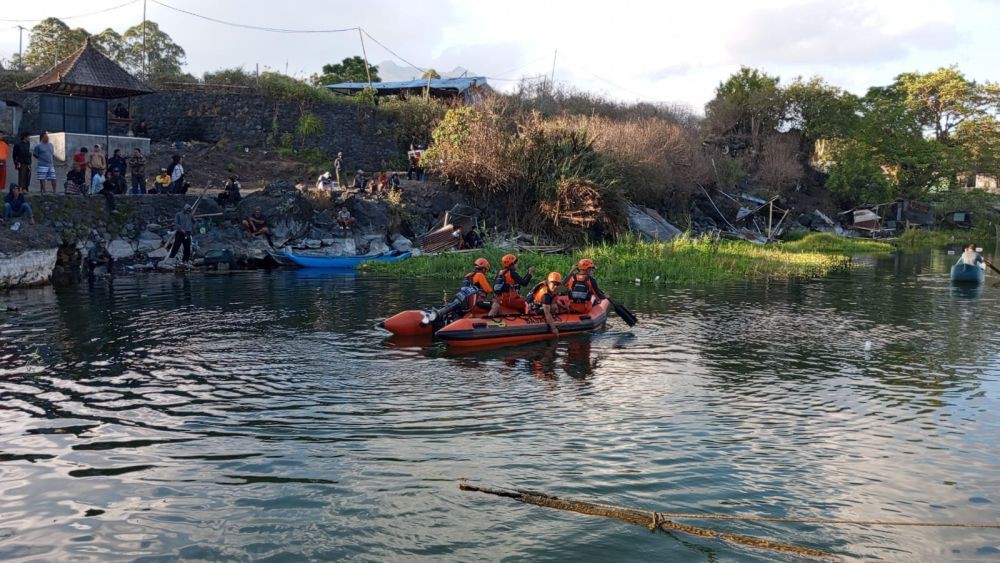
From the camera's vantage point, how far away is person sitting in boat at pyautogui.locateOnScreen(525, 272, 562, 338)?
15.5 metres

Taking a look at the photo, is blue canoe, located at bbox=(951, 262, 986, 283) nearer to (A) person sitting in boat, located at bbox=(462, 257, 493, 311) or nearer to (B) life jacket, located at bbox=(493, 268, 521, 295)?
(B) life jacket, located at bbox=(493, 268, 521, 295)

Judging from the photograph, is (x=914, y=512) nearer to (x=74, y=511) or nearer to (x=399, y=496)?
(x=399, y=496)

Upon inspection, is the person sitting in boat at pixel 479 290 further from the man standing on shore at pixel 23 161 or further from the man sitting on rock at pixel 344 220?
the man standing on shore at pixel 23 161

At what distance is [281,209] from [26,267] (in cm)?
1025

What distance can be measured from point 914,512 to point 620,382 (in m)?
5.34

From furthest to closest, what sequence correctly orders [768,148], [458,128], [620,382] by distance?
1. [768,148]
2. [458,128]
3. [620,382]

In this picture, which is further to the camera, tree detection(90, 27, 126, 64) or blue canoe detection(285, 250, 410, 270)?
tree detection(90, 27, 126, 64)

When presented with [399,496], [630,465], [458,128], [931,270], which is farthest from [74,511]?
[931,270]

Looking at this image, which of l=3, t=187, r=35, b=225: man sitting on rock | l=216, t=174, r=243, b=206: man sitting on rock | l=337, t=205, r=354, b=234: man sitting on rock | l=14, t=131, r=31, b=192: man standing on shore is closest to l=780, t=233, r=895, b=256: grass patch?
l=337, t=205, r=354, b=234: man sitting on rock

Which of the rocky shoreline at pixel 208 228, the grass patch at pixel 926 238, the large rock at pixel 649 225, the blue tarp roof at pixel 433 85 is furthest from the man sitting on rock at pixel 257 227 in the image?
the grass patch at pixel 926 238

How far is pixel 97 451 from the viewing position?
879 cm

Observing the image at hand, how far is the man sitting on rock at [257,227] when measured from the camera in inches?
1200

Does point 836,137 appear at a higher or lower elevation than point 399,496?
higher

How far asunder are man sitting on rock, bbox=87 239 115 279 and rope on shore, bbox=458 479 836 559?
23231 mm
